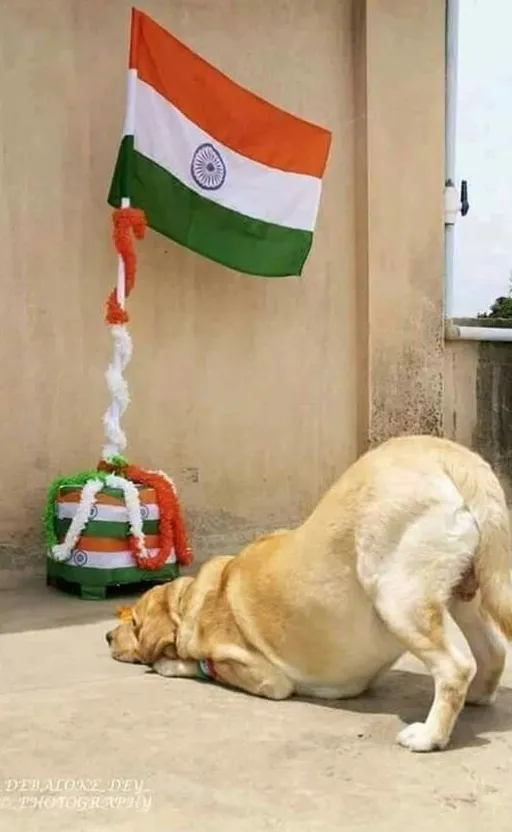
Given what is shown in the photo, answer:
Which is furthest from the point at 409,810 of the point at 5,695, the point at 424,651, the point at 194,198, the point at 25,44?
the point at 25,44

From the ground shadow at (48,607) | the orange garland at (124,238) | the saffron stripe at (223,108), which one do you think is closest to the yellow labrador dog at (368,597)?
the ground shadow at (48,607)

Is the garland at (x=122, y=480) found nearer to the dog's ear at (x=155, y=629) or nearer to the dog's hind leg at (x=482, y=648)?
→ the dog's ear at (x=155, y=629)

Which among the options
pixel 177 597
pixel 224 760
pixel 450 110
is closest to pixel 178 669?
pixel 177 597

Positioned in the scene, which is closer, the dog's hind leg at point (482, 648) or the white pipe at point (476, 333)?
the dog's hind leg at point (482, 648)

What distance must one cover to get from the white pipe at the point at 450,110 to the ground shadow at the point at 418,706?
14.2ft

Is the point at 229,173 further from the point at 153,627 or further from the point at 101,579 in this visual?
the point at 153,627

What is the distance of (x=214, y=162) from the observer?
6664 mm

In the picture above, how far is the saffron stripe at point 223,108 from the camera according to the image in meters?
6.34

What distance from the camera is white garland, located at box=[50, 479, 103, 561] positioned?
19.2ft

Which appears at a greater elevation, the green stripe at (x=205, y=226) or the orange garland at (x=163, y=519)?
the green stripe at (x=205, y=226)

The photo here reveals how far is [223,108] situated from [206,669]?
3.98 metres

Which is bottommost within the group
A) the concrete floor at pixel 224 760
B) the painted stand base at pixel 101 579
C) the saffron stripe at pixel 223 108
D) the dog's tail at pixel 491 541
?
the concrete floor at pixel 224 760

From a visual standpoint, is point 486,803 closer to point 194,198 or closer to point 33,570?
point 33,570

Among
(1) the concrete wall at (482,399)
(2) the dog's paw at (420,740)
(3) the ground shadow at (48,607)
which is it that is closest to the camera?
(2) the dog's paw at (420,740)
